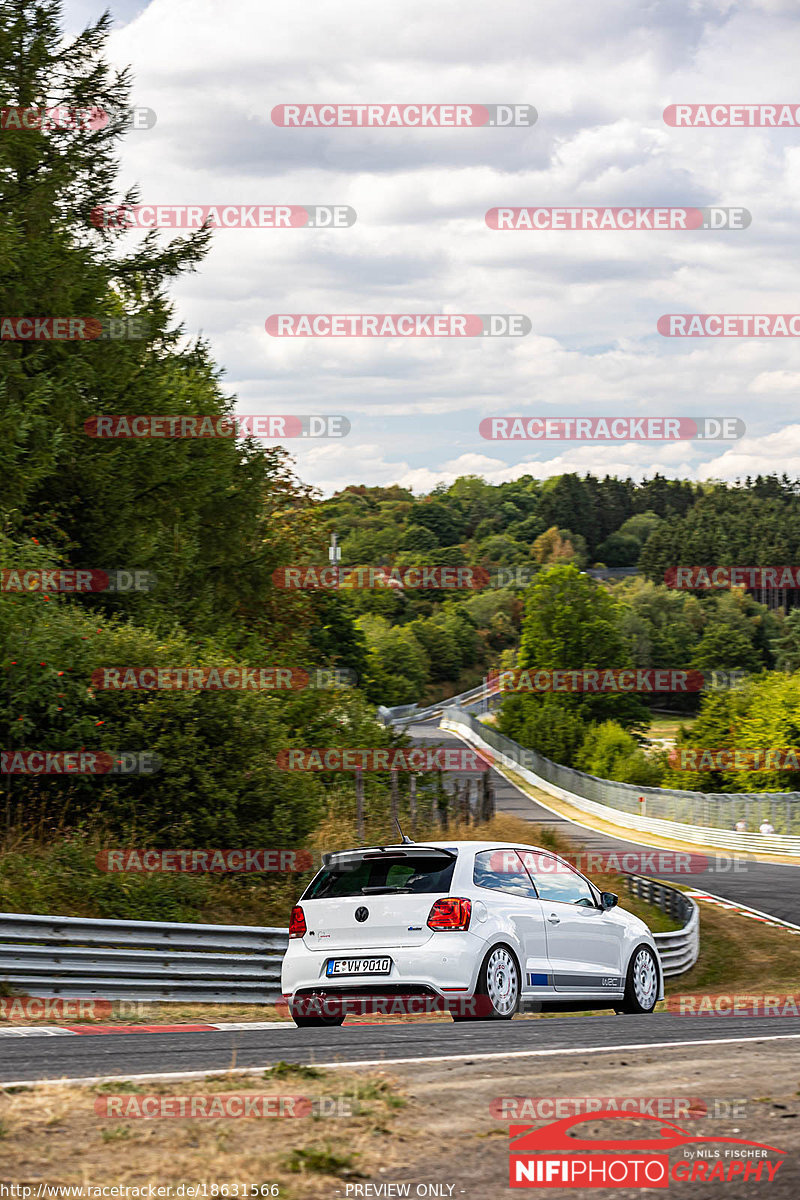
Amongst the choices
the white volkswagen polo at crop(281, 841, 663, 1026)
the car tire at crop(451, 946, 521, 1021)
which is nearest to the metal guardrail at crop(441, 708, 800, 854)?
the white volkswagen polo at crop(281, 841, 663, 1026)

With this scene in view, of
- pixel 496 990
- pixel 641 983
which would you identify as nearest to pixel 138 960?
pixel 496 990

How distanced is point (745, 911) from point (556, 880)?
19.9 metres

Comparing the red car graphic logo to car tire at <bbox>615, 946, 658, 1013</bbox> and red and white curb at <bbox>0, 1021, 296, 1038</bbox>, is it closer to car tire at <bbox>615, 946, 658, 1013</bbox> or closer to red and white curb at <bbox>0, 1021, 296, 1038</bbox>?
red and white curb at <bbox>0, 1021, 296, 1038</bbox>

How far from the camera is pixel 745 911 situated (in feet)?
96.0

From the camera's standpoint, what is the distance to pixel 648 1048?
23.9 feet

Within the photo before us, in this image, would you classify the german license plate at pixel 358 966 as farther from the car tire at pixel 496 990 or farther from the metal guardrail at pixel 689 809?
the metal guardrail at pixel 689 809

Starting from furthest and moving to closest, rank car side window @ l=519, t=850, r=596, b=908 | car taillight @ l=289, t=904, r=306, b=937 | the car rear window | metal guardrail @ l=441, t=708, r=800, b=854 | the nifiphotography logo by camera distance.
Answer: metal guardrail @ l=441, t=708, r=800, b=854, car side window @ l=519, t=850, r=596, b=908, car taillight @ l=289, t=904, r=306, b=937, the car rear window, the nifiphotography logo

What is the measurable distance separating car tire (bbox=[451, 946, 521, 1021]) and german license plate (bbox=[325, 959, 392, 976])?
634 millimetres

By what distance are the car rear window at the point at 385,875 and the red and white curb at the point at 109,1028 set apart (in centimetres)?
109

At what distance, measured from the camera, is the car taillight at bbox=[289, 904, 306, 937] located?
10.1 metres

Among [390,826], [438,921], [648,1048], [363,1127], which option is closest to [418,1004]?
[438,921]

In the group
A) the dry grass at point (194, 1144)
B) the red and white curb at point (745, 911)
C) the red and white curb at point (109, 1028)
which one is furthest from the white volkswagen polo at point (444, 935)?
the red and white curb at point (745, 911)

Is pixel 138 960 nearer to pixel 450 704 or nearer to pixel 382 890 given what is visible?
pixel 382 890

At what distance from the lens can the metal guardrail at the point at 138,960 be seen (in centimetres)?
1080
